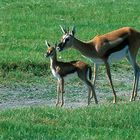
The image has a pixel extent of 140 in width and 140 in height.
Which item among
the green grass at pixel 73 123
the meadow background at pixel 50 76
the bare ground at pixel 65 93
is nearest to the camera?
the green grass at pixel 73 123

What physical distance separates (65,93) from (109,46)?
140 cm

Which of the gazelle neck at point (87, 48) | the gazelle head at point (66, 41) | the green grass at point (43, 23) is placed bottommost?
the green grass at point (43, 23)

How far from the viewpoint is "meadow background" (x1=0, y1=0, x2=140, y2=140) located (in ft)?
33.1

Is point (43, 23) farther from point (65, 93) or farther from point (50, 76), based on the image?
point (65, 93)

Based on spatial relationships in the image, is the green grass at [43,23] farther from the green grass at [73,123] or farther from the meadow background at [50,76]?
the green grass at [73,123]

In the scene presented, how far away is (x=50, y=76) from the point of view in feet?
55.4

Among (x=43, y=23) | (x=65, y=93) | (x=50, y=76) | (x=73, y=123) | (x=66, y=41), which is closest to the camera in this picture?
(x=73, y=123)

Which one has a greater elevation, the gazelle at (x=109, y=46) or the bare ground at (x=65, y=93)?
the gazelle at (x=109, y=46)

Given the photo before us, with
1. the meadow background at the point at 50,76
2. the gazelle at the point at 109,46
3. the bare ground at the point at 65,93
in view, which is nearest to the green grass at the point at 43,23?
the meadow background at the point at 50,76

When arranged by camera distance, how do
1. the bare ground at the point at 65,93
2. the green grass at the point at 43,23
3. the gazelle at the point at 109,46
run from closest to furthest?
1. the bare ground at the point at 65,93
2. the gazelle at the point at 109,46
3. the green grass at the point at 43,23

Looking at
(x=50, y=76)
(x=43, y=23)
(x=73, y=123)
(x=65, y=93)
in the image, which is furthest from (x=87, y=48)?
(x=43, y=23)

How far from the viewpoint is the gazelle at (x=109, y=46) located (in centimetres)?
1511

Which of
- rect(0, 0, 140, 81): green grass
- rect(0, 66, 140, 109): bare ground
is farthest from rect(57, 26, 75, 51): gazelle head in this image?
rect(0, 0, 140, 81): green grass

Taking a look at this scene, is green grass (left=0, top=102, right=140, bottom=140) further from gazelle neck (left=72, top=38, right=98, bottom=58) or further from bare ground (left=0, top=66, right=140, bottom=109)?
gazelle neck (left=72, top=38, right=98, bottom=58)
